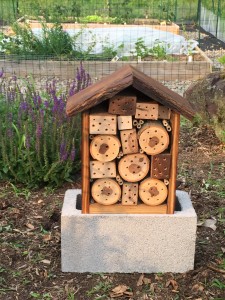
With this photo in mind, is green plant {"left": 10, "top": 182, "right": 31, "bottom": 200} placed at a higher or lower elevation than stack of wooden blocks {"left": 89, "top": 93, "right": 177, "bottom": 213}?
lower

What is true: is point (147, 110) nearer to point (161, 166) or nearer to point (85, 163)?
point (161, 166)

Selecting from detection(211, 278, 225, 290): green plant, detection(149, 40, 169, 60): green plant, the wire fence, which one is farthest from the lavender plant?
detection(149, 40, 169, 60): green plant

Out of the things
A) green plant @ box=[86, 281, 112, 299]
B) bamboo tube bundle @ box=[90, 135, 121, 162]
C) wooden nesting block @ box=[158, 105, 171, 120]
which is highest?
wooden nesting block @ box=[158, 105, 171, 120]

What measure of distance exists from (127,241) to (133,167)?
47cm

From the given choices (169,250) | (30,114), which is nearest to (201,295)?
(169,250)

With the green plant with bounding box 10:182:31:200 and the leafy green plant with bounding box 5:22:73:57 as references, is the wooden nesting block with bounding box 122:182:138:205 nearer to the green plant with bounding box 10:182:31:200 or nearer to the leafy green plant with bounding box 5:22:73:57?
the green plant with bounding box 10:182:31:200

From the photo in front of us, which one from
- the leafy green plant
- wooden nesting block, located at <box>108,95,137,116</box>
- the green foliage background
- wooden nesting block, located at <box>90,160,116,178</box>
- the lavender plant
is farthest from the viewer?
the green foliage background

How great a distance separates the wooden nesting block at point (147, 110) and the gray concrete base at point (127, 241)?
1.96 ft

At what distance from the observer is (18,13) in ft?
48.3

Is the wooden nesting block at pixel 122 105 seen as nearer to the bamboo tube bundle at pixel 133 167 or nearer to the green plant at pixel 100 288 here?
the bamboo tube bundle at pixel 133 167

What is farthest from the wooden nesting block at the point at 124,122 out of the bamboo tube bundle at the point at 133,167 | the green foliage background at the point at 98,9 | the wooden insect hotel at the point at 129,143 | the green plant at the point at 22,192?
the green foliage background at the point at 98,9

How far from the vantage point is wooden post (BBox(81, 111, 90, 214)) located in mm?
3191

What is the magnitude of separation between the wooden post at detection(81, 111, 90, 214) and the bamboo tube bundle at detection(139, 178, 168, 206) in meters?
0.32

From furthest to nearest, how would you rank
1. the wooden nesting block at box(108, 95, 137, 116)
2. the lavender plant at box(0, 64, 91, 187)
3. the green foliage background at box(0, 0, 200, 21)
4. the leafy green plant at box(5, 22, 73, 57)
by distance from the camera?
1. the green foliage background at box(0, 0, 200, 21)
2. the leafy green plant at box(5, 22, 73, 57)
3. the lavender plant at box(0, 64, 91, 187)
4. the wooden nesting block at box(108, 95, 137, 116)
